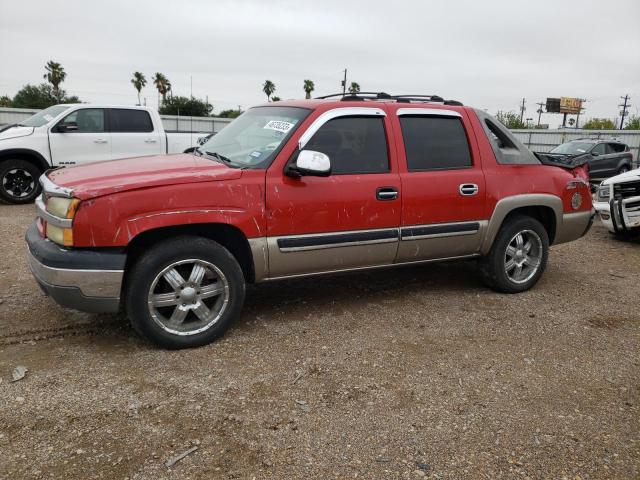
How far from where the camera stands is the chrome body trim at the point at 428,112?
4434 mm

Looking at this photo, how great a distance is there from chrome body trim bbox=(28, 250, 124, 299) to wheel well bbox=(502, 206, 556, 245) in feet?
11.4

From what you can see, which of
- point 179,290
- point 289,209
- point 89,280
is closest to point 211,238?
point 179,290

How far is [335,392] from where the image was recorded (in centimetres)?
321

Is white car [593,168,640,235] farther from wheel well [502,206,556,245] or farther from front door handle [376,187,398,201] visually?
front door handle [376,187,398,201]

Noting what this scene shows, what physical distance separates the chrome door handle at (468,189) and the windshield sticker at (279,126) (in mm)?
1561

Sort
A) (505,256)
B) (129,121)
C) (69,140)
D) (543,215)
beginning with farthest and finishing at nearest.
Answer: (129,121), (69,140), (543,215), (505,256)

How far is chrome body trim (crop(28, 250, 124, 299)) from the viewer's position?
330cm


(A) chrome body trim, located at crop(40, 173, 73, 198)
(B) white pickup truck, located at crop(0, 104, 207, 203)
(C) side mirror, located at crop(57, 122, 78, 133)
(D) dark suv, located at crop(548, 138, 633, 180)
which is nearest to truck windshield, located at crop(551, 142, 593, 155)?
(D) dark suv, located at crop(548, 138, 633, 180)

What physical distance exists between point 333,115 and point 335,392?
206cm

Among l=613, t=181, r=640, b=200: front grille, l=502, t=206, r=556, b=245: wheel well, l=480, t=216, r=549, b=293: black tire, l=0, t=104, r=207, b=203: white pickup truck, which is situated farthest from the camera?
l=0, t=104, r=207, b=203: white pickup truck

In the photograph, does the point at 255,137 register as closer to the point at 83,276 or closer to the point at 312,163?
the point at 312,163

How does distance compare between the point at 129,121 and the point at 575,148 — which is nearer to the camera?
the point at 129,121

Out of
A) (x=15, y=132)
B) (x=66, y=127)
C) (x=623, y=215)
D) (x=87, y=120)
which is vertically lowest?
(x=623, y=215)

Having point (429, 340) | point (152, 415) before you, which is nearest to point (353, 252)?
point (429, 340)
